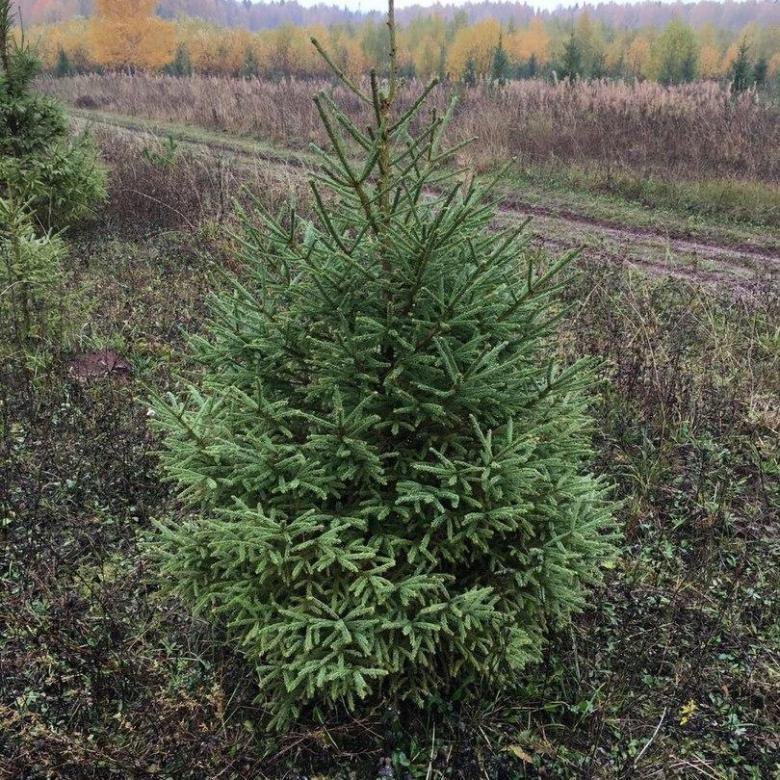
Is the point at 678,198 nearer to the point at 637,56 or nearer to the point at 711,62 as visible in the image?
the point at 637,56

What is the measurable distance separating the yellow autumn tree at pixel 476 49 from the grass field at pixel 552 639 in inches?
1734

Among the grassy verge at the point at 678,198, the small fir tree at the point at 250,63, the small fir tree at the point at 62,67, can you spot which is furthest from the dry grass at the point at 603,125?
the small fir tree at the point at 250,63

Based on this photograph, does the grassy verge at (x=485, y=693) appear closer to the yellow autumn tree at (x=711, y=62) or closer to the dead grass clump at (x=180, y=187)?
the dead grass clump at (x=180, y=187)

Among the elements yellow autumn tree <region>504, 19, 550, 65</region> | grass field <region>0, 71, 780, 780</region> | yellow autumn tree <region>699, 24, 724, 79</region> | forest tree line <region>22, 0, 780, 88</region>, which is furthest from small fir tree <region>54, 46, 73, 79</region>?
yellow autumn tree <region>699, 24, 724, 79</region>

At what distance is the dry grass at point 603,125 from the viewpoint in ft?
41.1

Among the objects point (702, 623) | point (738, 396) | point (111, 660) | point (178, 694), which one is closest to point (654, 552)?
point (702, 623)

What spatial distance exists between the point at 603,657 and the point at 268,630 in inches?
72.5

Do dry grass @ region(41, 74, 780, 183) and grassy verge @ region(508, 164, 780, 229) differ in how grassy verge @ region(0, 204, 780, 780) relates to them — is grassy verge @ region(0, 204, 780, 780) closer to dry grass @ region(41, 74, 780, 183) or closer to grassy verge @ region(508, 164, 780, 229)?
grassy verge @ region(508, 164, 780, 229)

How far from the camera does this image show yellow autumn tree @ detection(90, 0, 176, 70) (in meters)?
39.9

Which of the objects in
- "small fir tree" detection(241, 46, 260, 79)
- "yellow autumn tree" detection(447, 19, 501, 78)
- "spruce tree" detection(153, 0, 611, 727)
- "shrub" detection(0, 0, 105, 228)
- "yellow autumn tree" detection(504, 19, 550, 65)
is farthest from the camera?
"yellow autumn tree" detection(504, 19, 550, 65)

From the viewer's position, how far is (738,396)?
4.99 metres

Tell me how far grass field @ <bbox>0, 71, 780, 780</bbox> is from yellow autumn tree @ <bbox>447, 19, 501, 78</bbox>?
144 feet

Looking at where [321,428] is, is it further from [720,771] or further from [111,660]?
[720,771]

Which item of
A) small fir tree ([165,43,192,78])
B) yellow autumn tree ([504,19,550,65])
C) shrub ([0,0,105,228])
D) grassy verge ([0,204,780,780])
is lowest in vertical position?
grassy verge ([0,204,780,780])
